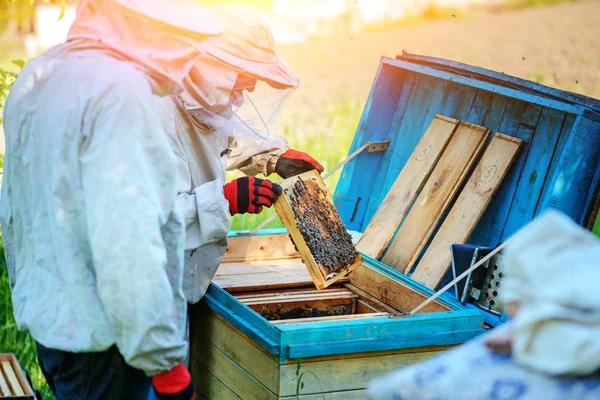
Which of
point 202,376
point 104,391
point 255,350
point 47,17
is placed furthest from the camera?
point 47,17

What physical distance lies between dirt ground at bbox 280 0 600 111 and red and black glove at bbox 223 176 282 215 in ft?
20.8

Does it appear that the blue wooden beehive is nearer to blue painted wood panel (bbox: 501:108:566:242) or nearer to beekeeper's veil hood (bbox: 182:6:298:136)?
blue painted wood panel (bbox: 501:108:566:242)

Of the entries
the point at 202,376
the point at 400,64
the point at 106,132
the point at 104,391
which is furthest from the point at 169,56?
the point at 400,64

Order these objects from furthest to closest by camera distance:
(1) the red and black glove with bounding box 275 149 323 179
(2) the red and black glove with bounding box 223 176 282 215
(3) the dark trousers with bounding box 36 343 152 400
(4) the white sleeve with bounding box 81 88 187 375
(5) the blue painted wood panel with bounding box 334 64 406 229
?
(5) the blue painted wood panel with bounding box 334 64 406 229
(1) the red and black glove with bounding box 275 149 323 179
(2) the red and black glove with bounding box 223 176 282 215
(3) the dark trousers with bounding box 36 343 152 400
(4) the white sleeve with bounding box 81 88 187 375

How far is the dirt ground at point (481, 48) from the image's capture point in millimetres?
10000

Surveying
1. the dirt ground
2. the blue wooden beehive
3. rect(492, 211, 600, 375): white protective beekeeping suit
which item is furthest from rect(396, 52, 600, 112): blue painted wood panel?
the dirt ground

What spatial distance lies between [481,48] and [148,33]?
11037 mm

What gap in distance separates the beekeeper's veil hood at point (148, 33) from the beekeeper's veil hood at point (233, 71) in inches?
15.1

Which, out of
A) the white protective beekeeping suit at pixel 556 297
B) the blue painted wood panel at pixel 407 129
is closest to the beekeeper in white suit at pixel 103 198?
the white protective beekeeping suit at pixel 556 297

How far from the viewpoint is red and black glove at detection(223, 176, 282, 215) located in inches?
102

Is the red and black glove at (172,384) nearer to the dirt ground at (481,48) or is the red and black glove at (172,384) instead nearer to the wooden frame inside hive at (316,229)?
the wooden frame inside hive at (316,229)

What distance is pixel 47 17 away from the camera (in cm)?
1292

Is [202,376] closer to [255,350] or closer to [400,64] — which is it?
[255,350]

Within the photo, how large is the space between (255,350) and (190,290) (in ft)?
1.43
